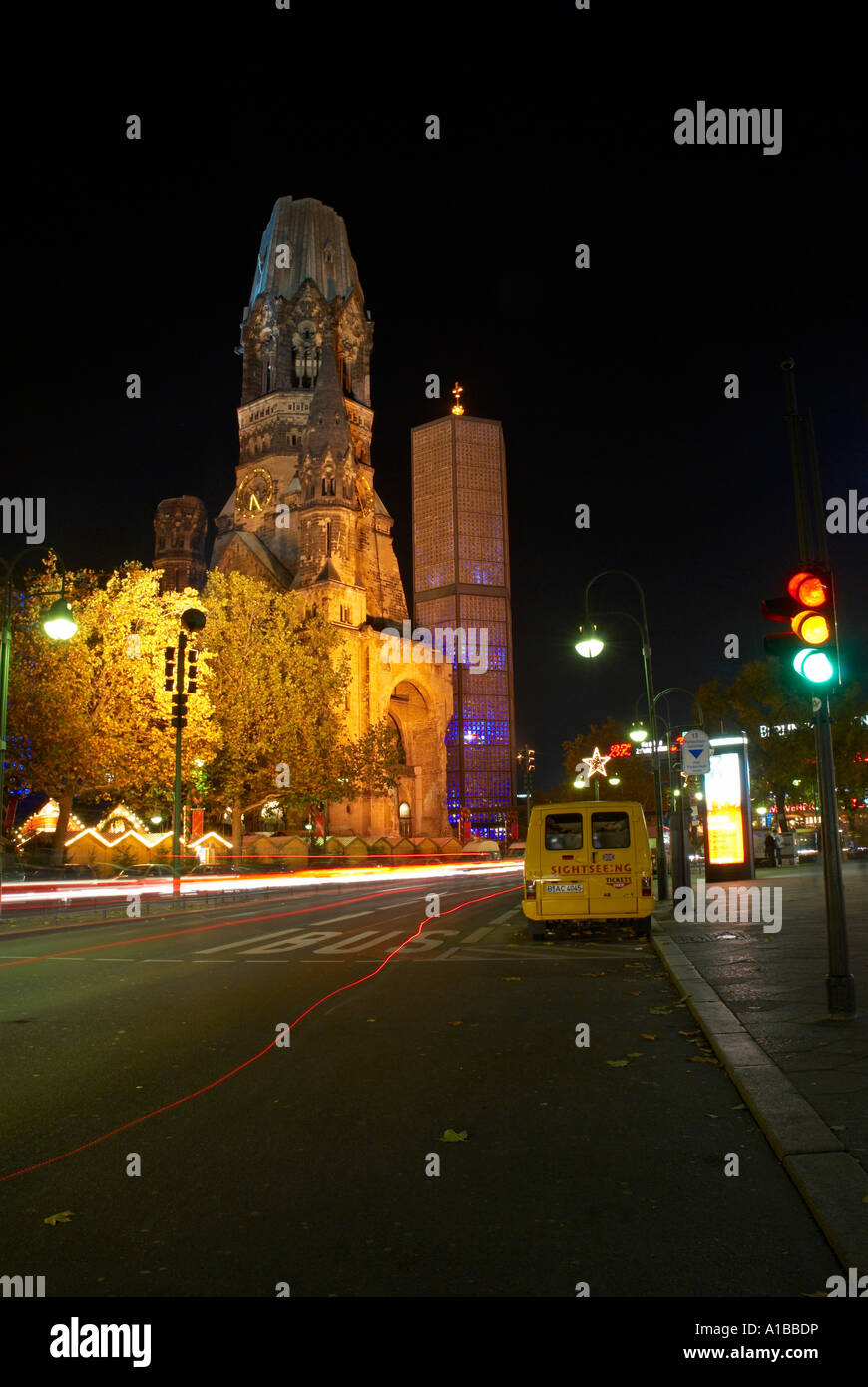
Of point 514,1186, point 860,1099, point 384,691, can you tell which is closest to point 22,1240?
point 514,1186

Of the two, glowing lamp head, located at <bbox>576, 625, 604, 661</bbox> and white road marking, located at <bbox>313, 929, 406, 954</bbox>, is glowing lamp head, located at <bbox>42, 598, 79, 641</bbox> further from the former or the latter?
glowing lamp head, located at <bbox>576, 625, 604, 661</bbox>

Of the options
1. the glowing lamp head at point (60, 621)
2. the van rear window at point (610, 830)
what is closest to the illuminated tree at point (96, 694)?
the glowing lamp head at point (60, 621)

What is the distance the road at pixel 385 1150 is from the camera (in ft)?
12.3

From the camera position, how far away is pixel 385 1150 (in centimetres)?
516

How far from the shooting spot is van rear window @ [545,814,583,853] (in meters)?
15.6

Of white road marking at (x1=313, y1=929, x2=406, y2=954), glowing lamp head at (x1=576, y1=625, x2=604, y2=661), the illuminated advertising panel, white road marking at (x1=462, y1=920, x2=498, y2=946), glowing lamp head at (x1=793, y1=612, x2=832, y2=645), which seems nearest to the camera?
glowing lamp head at (x1=793, y1=612, x2=832, y2=645)

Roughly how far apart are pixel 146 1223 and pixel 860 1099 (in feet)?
12.3

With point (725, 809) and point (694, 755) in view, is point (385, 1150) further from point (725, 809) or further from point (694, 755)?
point (725, 809)

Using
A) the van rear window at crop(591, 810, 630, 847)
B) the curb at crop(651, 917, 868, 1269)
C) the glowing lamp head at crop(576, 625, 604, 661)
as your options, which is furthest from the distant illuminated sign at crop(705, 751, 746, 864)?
the curb at crop(651, 917, 868, 1269)

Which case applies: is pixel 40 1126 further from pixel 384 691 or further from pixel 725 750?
pixel 384 691

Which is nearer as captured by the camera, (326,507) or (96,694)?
(96,694)

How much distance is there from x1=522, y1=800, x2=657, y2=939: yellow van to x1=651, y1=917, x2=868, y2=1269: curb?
7210 mm

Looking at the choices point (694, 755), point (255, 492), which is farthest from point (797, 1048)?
point (255, 492)

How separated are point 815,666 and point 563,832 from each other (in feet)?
25.3
